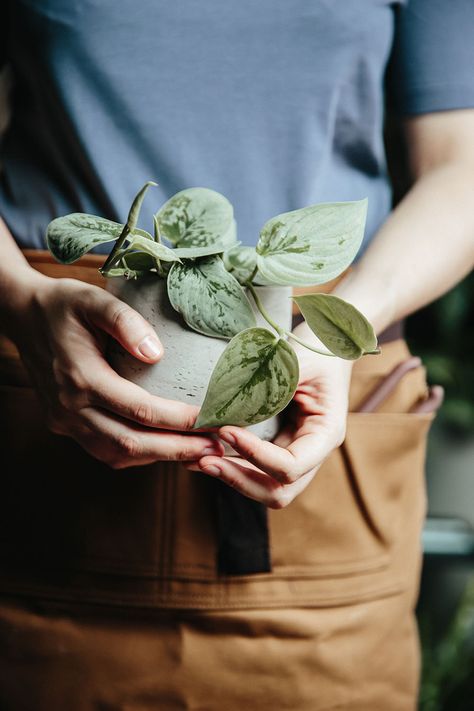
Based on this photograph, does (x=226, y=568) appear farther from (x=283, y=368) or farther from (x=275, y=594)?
(x=283, y=368)

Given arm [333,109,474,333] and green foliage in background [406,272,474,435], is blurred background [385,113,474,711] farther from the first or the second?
arm [333,109,474,333]

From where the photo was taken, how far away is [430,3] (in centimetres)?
71

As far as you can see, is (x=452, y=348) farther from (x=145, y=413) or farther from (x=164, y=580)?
(x=145, y=413)

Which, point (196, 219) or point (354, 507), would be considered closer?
point (196, 219)

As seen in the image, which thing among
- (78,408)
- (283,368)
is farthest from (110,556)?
(283,368)

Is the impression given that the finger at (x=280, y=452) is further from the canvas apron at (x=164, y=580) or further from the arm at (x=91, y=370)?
the canvas apron at (x=164, y=580)

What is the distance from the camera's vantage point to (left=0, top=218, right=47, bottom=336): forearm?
1.76ft

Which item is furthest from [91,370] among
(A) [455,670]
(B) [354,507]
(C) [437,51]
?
(A) [455,670]

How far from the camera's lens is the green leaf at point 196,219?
1.49 ft

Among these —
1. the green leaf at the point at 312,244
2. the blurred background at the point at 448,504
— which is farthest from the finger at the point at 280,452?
the blurred background at the point at 448,504

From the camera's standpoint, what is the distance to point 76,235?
42 centimetres

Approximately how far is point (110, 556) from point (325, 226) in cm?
36

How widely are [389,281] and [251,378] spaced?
259mm

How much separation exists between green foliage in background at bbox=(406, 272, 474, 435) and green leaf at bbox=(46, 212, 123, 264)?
3.82 ft
